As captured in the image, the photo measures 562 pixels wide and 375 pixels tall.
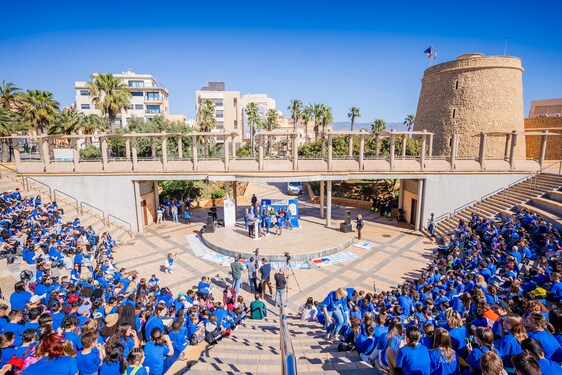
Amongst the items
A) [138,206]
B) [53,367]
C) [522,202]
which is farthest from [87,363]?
[522,202]

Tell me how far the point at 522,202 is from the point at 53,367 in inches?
936

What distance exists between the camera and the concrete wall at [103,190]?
20.6 meters

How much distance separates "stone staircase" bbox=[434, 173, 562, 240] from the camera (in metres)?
17.2

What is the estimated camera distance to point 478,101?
32719mm

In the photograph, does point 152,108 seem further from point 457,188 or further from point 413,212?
point 457,188

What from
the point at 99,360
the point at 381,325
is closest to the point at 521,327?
the point at 381,325

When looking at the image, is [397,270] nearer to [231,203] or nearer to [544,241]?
[544,241]

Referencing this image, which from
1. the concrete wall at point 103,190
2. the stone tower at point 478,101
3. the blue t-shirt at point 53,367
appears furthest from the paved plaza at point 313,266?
the stone tower at point 478,101

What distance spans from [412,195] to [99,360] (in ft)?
76.0

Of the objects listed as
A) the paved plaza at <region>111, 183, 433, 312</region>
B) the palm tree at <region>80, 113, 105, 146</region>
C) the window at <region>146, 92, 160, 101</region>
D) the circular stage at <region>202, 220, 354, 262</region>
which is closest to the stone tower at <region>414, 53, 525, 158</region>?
the paved plaza at <region>111, 183, 433, 312</region>

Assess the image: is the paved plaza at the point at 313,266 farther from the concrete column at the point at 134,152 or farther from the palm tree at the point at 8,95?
the palm tree at the point at 8,95

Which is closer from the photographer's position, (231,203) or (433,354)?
(433,354)

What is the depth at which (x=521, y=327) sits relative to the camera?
176 inches

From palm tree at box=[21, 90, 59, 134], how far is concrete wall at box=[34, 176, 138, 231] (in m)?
17.9
